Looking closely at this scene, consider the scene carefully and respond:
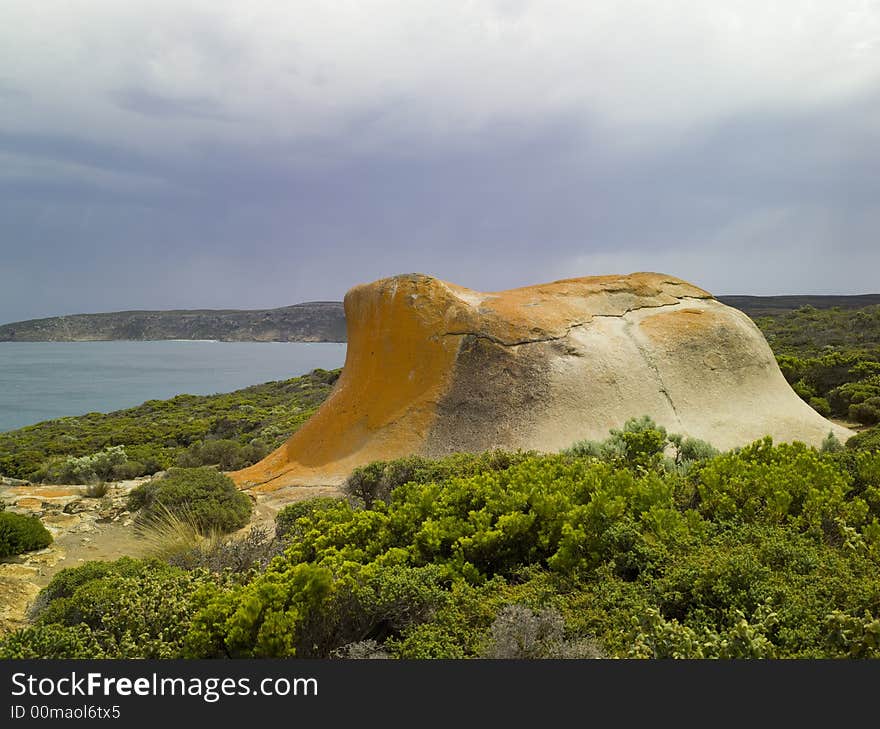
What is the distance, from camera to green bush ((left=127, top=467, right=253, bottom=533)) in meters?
8.65

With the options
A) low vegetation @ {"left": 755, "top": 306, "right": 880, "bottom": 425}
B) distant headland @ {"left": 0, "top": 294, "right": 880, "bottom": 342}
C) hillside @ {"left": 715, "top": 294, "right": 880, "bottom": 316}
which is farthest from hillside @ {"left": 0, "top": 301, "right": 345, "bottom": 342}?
low vegetation @ {"left": 755, "top": 306, "right": 880, "bottom": 425}

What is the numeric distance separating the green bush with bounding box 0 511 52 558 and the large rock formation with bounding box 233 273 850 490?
11.0 feet

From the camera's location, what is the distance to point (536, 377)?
→ 400 inches

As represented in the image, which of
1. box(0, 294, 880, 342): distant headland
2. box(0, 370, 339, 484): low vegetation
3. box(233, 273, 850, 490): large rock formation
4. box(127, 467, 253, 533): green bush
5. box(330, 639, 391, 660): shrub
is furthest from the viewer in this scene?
box(0, 294, 880, 342): distant headland

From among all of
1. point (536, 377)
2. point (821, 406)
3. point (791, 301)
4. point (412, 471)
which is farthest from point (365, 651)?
point (791, 301)

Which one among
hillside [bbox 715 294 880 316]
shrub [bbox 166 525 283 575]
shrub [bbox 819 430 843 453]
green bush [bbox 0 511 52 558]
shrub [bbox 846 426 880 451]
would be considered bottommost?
green bush [bbox 0 511 52 558]

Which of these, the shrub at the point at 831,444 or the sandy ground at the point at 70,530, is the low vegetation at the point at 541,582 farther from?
the shrub at the point at 831,444

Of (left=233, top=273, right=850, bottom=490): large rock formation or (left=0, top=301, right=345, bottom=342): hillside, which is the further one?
(left=0, top=301, right=345, bottom=342): hillside

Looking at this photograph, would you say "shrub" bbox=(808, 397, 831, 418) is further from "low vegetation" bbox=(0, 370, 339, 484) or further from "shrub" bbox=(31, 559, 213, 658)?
"shrub" bbox=(31, 559, 213, 658)

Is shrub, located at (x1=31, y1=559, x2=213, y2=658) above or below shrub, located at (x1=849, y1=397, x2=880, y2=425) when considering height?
below

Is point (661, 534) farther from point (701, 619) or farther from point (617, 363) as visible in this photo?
point (617, 363)

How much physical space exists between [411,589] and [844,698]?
2408 millimetres

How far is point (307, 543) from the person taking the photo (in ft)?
17.1

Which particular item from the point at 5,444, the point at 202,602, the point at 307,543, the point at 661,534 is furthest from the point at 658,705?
A: the point at 5,444
